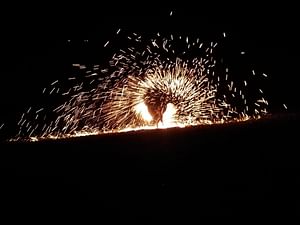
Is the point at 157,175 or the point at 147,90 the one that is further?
the point at 147,90

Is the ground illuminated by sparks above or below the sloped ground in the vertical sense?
above

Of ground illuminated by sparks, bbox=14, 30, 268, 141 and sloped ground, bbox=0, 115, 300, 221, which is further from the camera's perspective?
ground illuminated by sparks, bbox=14, 30, 268, 141

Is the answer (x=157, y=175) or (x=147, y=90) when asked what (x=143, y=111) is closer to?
(x=147, y=90)

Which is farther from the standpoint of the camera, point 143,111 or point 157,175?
point 143,111

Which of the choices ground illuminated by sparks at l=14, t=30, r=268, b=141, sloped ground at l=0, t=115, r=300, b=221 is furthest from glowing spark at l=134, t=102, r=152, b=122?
sloped ground at l=0, t=115, r=300, b=221

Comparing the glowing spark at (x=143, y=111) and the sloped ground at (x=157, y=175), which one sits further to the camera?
the glowing spark at (x=143, y=111)

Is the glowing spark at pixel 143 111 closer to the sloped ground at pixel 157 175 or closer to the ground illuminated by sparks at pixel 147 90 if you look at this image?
the ground illuminated by sparks at pixel 147 90

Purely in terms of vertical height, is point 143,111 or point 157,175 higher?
point 143,111

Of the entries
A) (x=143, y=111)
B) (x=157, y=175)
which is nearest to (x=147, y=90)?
(x=143, y=111)

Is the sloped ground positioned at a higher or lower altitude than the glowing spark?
lower

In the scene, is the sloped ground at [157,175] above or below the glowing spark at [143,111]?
below

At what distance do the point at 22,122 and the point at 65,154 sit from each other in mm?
5822

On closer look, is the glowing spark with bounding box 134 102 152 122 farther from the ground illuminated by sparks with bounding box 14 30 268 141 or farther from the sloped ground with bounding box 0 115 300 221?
the sloped ground with bounding box 0 115 300 221

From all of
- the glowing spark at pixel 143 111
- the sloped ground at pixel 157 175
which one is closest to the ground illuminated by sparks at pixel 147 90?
the glowing spark at pixel 143 111
